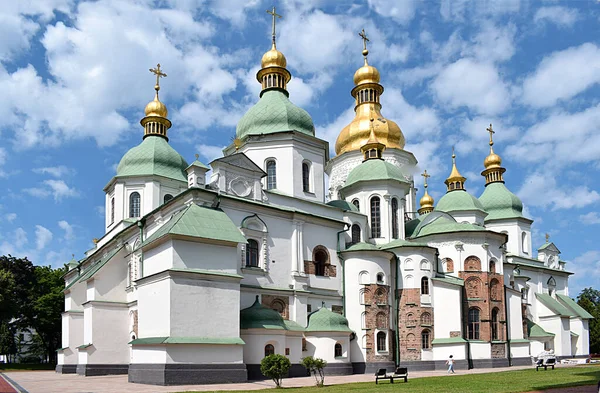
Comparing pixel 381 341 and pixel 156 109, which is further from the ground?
pixel 156 109

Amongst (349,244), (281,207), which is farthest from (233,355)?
(349,244)

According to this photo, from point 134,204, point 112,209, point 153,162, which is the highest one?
point 153,162

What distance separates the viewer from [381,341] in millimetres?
30688

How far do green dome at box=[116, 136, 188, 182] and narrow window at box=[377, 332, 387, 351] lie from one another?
17.1m

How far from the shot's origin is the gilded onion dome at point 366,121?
147ft

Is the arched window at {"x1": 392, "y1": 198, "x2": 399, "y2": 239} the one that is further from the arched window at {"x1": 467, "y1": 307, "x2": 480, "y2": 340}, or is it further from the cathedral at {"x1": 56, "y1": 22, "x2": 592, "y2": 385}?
the arched window at {"x1": 467, "y1": 307, "x2": 480, "y2": 340}

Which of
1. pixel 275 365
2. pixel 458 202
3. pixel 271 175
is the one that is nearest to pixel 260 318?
pixel 275 365

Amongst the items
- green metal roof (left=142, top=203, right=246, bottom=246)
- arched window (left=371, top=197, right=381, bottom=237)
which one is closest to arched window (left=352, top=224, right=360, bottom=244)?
arched window (left=371, top=197, right=381, bottom=237)

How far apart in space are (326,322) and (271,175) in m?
9.18

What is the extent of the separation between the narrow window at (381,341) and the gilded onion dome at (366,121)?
17.0 metres

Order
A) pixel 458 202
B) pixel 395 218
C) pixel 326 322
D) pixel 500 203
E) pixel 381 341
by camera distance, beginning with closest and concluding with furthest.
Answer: pixel 326 322 → pixel 381 341 → pixel 395 218 → pixel 458 202 → pixel 500 203

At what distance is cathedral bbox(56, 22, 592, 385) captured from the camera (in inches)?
933

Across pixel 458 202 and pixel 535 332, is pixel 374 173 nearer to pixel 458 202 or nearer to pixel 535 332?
pixel 458 202

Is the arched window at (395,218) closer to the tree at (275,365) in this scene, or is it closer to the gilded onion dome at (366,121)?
the gilded onion dome at (366,121)
